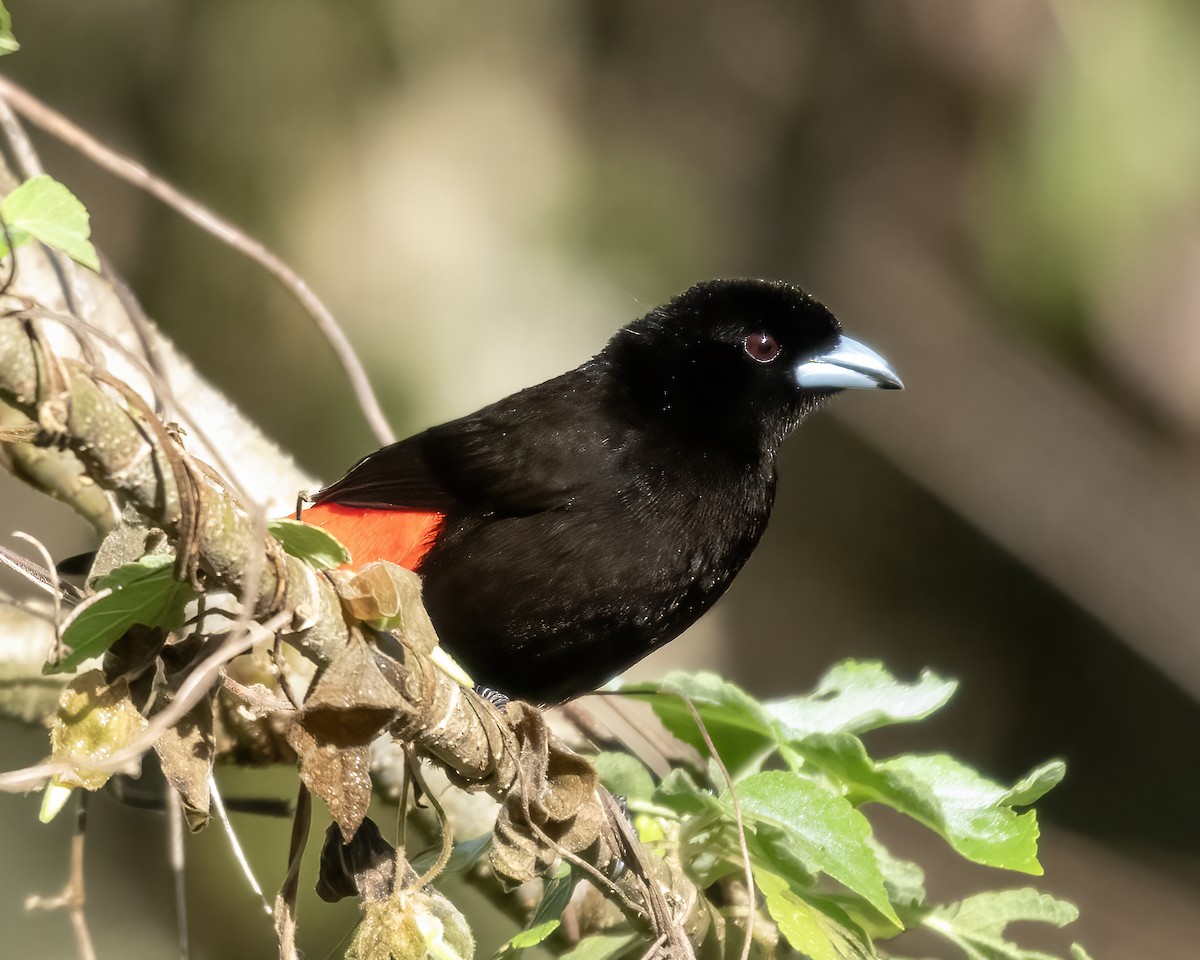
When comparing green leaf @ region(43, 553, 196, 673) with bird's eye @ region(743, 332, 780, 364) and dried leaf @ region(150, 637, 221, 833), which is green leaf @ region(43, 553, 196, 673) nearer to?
dried leaf @ region(150, 637, 221, 833)

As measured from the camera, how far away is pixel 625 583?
281 cm

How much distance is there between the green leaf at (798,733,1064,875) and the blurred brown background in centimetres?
242

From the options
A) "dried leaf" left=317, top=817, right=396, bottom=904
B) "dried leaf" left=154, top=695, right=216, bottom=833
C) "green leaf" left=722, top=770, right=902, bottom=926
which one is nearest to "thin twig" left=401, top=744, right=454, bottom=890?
"dried leaf" left=317, top=817, right=396, bottom=904

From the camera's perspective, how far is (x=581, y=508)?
2.87 metres

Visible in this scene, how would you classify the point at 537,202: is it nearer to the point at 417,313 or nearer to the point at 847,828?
the point at 417,313

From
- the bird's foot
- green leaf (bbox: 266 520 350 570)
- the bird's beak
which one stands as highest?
the bird's beak

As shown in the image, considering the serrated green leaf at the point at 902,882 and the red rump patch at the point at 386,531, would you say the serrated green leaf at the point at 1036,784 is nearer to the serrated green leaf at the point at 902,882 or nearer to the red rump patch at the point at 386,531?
Answer: the serrated green leaf at the point at 902,882

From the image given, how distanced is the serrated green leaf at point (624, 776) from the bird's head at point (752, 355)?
37.2 inches

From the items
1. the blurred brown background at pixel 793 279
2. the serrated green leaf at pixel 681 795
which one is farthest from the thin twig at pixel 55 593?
the blurred brown background at pixel 793 279

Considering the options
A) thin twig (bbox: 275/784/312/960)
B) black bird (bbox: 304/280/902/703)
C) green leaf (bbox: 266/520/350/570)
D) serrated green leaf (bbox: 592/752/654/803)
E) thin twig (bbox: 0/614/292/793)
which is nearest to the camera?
thin twig (bbox: 0/614/292/793)

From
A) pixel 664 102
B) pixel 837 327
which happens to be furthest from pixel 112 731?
pixel 664 102

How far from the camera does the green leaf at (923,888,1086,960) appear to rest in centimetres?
233

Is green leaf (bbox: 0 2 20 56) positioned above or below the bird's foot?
above

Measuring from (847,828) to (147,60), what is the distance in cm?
547
